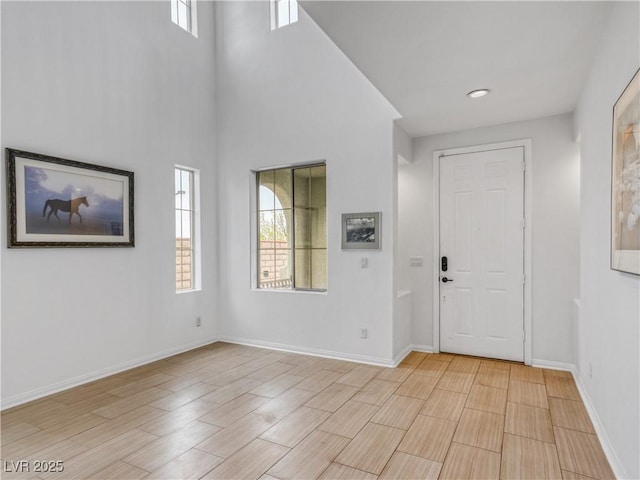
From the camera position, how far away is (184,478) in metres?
2.08

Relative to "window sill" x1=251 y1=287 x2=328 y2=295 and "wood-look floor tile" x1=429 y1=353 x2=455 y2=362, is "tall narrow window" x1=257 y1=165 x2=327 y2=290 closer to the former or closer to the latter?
"window sill" x1=251 y1=287 x2=328 y2=295

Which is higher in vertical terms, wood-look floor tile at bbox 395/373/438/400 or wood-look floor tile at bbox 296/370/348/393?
wood-look floor tile at bbox 395/373/438/400

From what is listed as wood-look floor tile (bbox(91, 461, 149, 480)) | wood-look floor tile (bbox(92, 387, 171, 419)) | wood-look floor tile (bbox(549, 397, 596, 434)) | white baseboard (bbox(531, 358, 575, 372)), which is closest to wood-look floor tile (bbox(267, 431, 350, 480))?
wood-look floor tile (bbox(91, 461, 149, 480))

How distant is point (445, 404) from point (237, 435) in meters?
1.66

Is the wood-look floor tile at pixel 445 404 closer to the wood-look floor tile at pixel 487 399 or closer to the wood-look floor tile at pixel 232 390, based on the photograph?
the wood-look floor tile at pixel 487 399

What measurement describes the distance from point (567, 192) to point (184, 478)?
407 cm

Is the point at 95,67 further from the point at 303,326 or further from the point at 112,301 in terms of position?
the point at 303,326

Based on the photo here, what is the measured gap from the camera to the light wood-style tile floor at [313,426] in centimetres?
217

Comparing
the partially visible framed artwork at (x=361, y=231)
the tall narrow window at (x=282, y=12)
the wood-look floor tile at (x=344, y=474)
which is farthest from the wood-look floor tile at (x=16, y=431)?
the tall narrow window at (x=282, y=12)

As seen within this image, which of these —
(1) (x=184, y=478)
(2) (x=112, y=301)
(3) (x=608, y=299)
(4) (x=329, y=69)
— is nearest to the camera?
(1) (x=184, y=478)

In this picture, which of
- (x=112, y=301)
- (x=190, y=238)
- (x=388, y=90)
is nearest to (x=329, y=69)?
(x=388, y=90)

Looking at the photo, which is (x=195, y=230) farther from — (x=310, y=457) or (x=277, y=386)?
(x=310, y=457)

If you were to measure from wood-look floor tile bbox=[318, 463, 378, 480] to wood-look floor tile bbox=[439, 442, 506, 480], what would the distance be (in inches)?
16.2

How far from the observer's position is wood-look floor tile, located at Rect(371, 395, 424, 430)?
272 centimetres
